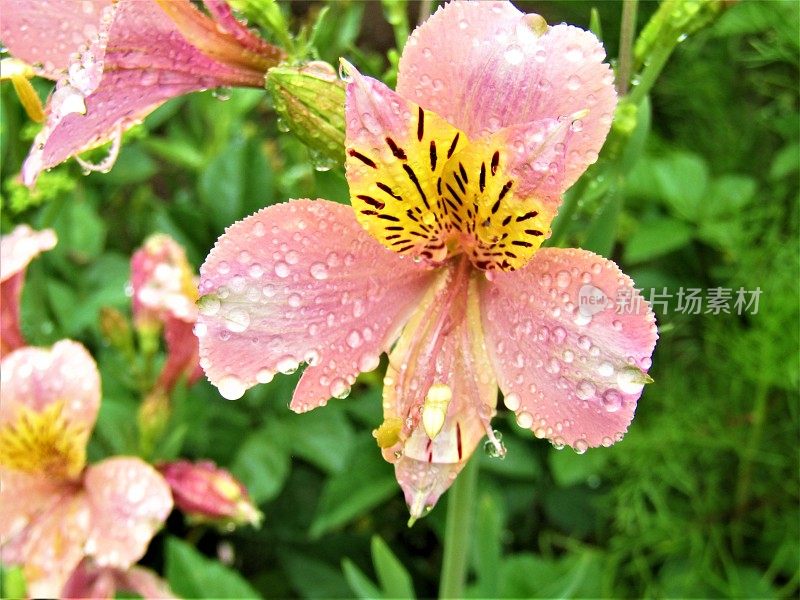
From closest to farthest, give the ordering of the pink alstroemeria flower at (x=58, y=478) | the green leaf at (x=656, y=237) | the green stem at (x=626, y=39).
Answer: the green stem at (x=626, y=39), the pink alstroemeria flower at (x=58, y=478), the green leaf at (x=656, y=237)

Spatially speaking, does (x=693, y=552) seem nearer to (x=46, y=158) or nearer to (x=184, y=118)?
(x=46, y=158)

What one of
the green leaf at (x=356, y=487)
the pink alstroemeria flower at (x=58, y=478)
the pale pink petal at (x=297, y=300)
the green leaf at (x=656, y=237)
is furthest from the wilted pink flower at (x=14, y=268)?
the green leaf at (x=656, y=237)

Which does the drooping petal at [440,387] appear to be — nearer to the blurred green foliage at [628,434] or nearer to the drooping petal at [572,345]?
the drooping petal at [572,345]

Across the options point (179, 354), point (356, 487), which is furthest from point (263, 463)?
point (179, 354)

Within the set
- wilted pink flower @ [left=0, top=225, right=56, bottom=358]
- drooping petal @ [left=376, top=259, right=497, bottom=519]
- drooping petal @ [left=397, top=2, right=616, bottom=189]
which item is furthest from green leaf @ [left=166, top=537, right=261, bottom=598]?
drooping petal @ [left=397, top=2, right=616, bottom=189]

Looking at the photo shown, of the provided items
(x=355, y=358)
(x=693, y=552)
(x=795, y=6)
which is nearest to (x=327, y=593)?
(x=693, y=552)

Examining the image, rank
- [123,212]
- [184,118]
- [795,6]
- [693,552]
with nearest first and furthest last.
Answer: [795,6], [693,552], [123,212], [184,118]
